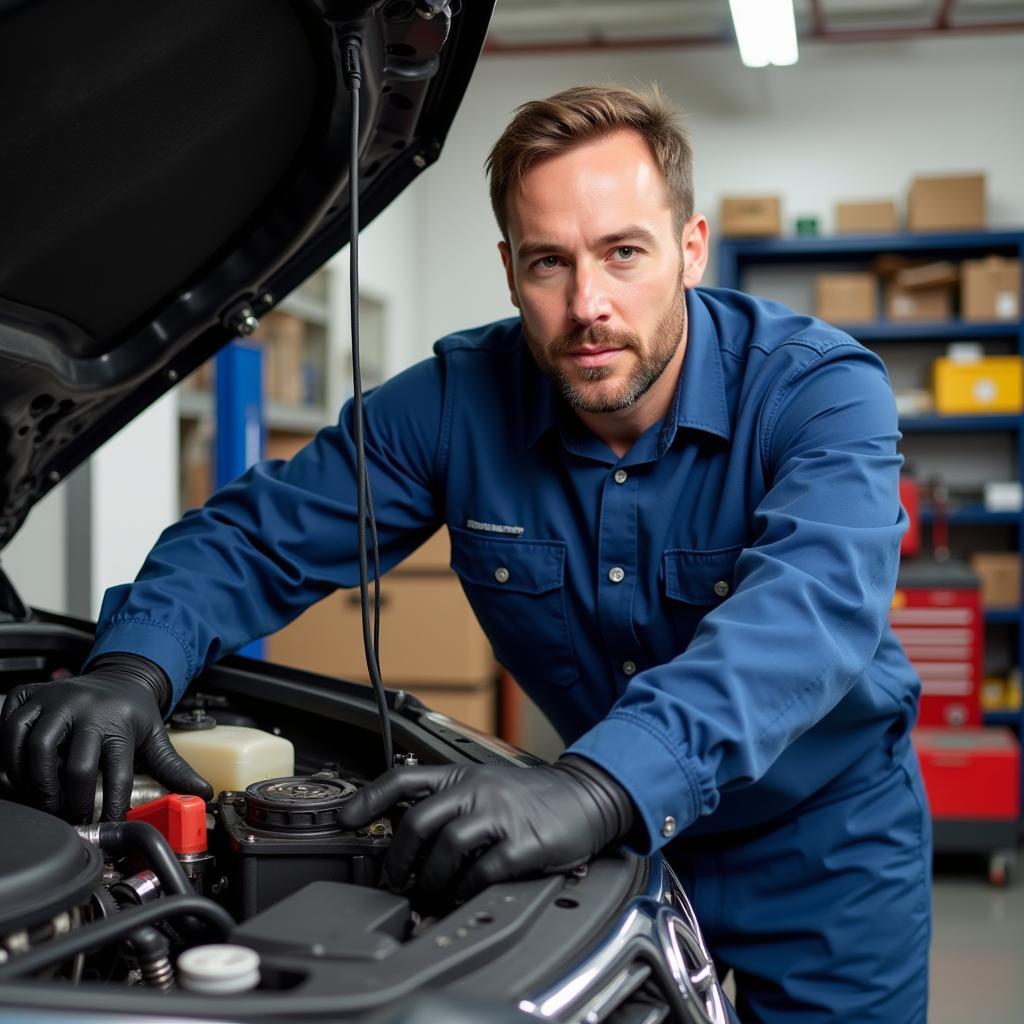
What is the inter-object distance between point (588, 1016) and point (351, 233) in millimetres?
724

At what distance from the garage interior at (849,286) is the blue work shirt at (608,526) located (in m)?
1.92

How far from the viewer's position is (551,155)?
1.20 metres

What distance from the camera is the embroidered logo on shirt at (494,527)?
1361 mm

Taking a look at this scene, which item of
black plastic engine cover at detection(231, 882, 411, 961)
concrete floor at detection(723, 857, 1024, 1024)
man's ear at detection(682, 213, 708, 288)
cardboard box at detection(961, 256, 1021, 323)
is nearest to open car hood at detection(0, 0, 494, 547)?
man's ear at detection(682, 213, 708, 288)

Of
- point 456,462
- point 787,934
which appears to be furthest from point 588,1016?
point 456,462

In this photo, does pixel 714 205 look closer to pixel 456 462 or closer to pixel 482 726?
pixel 482 726

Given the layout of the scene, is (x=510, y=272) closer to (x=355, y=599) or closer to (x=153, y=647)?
(x=153, y=647)

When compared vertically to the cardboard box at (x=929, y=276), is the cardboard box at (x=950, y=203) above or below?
above

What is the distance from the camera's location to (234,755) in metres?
1.06

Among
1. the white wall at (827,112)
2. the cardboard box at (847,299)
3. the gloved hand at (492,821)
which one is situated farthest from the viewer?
the white wall at (827,112)

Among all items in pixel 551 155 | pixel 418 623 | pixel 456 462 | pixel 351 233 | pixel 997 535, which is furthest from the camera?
pixel 997 535

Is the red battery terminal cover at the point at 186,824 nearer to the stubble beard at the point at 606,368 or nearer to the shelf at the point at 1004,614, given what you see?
the stubble beard at the point at 606,368

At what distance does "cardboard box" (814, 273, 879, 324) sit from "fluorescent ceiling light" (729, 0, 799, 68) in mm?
1452

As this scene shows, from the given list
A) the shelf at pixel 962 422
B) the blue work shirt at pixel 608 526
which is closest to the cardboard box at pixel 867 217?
the shelf at pixel 962 422
